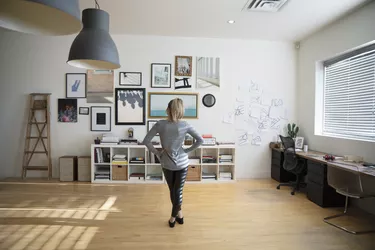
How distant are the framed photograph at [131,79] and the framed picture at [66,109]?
42.4 inches

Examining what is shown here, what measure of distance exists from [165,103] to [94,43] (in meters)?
3.12

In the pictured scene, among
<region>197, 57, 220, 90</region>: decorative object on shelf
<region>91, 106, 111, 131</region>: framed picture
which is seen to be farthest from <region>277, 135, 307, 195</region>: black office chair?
<region>91, 106, 111, 131</region>: framed picture

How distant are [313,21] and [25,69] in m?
5.58

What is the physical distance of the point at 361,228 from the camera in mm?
3182

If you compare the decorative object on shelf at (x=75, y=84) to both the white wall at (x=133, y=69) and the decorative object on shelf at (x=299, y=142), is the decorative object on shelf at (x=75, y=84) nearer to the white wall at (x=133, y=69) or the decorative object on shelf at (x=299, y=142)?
the white wall at (x=133, y=69)

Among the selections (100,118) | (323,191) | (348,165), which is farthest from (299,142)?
(100,118)

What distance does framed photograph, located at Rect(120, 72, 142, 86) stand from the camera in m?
5.36

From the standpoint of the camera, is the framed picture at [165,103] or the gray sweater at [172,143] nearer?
the gray sweater at [172,143]

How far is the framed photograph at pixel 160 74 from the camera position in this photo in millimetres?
5387

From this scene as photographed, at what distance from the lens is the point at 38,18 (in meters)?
1.20

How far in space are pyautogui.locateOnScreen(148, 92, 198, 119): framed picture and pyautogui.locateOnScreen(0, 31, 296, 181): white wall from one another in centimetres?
17

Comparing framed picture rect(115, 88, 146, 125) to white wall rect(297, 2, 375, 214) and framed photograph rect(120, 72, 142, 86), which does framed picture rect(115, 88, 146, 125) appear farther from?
white wall rect(297, 2, 375, 214)

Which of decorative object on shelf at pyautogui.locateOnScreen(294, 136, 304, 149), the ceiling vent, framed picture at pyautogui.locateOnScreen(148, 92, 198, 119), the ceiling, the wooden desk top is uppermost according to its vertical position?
the ceiling

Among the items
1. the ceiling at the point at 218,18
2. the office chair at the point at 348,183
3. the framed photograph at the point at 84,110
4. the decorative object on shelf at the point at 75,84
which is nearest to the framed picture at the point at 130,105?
the framed photograph at the point at 84,110
